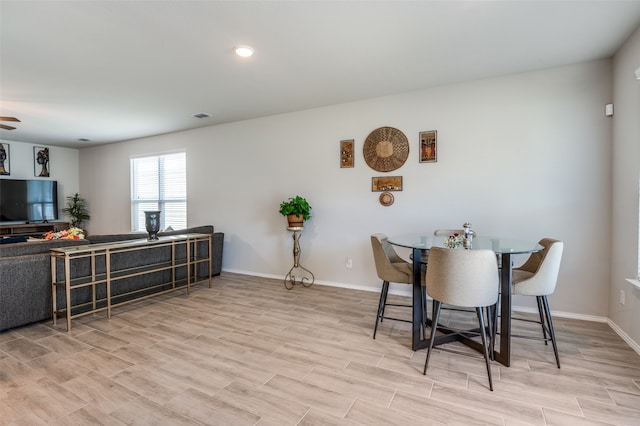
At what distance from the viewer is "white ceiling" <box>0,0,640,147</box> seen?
2.21 meters

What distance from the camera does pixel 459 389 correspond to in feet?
6.39

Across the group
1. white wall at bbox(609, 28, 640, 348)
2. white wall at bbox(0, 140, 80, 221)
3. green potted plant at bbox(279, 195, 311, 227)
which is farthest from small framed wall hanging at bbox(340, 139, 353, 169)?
white wall at bbox(0, 140, 80, 221)

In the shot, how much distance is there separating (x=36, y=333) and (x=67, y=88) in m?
2.67

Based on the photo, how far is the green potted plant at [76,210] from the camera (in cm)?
707

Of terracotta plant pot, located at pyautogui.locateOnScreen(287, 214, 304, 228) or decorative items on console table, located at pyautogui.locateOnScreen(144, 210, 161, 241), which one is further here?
terracotta plant pot, located at pyautogui.locateOnScreen(287, 214, 304, 228)

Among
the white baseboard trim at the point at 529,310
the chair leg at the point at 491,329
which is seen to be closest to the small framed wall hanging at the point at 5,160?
the white baseboard trim at the point at 529,310

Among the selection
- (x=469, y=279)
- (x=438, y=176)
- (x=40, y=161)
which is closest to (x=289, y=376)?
(x=469, y=279)

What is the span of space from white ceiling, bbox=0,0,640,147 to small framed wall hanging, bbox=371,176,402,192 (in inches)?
41.6

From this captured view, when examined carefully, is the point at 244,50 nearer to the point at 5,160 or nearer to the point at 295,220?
the point at 295,220

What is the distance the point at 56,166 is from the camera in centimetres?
701

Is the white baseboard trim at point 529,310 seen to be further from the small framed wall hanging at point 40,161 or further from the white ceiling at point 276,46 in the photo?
the small framed wall hanging at point 40,161

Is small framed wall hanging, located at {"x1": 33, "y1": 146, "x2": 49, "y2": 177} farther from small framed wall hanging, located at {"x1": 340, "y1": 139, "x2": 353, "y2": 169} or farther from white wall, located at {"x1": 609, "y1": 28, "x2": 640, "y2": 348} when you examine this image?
white wall, located at {"x1": 609, "y1": 28, "x2": 640, "y2": 348}

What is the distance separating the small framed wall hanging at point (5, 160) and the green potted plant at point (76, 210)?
113cm

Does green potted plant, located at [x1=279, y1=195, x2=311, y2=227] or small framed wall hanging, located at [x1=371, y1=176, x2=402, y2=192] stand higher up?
small framed wall hanging, located at [x1=371, y1=176, x2=402, y2=192]
